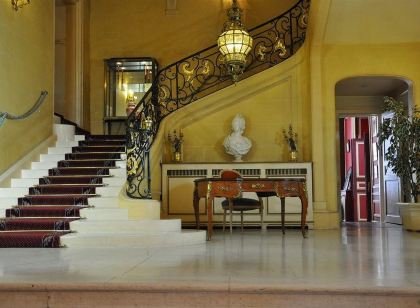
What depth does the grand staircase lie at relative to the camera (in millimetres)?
5836

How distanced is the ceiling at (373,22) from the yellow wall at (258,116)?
2.59 ft

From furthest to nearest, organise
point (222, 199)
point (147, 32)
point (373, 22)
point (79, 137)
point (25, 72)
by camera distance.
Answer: point (147, 32), point (79, 137), point (222, 199), point (373, 22), point (25, 72)

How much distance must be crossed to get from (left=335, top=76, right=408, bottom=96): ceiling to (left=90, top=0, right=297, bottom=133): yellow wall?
2.98 metres

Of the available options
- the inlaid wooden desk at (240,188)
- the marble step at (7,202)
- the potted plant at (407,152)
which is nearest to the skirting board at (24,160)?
the marble step at (7,202)

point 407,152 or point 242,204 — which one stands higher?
point 407,152

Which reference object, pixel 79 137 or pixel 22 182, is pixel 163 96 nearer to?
pixel 79 137

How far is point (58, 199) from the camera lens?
7.06 meters

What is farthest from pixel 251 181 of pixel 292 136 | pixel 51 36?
pixel 51 36

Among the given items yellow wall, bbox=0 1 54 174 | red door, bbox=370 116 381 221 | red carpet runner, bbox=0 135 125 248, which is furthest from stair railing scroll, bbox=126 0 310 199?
red door, bbox=370 116 381 221

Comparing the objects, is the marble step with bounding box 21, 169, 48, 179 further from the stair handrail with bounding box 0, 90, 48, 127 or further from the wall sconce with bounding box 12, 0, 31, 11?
the wall sconce with bounding box 12, 0, 31, 11

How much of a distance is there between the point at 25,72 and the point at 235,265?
5491 mm

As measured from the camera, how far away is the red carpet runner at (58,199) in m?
5.88

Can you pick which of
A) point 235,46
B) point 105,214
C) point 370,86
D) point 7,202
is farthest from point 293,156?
point 7,202

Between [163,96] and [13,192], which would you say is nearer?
[13,192]
